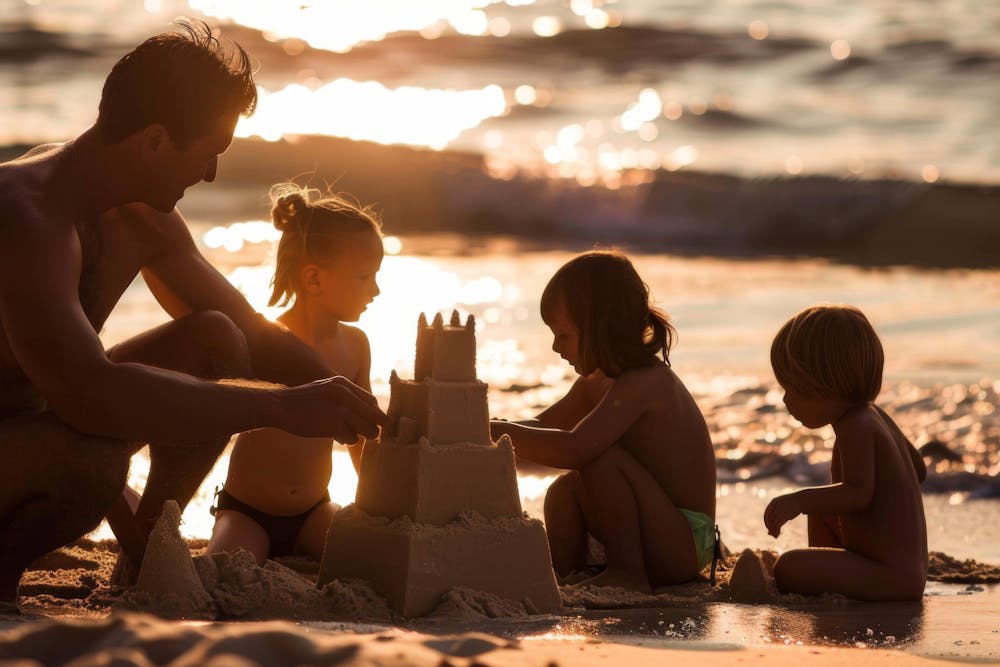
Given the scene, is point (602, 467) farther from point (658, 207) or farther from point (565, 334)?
point (658, 207)

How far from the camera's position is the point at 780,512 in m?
3.67

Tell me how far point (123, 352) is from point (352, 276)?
0.74 m

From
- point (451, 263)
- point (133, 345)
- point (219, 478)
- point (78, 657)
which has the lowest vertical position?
point (78, 657)

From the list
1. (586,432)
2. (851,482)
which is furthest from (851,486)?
(586,432)

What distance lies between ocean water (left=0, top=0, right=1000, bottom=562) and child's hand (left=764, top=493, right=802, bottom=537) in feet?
2.97

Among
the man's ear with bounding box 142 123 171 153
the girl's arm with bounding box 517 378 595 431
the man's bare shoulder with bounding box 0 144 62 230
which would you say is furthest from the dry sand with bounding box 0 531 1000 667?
the man's ear with bounding box 142 123 171 153

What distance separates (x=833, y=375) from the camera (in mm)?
3820

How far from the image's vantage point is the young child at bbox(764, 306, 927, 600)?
371 centimetres

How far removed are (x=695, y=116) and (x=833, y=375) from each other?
46.9 ft

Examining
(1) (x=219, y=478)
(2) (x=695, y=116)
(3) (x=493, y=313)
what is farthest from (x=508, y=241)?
(1) (x=219, y=478)

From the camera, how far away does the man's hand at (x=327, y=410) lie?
3.17 m

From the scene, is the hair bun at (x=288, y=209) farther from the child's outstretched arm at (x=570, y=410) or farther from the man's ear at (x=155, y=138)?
the child's outstretched arm at (x=570, y=410)

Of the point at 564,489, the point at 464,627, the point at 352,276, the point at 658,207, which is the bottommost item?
the point at 464,627

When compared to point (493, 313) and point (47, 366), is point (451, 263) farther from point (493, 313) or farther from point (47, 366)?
point (47, 366)
